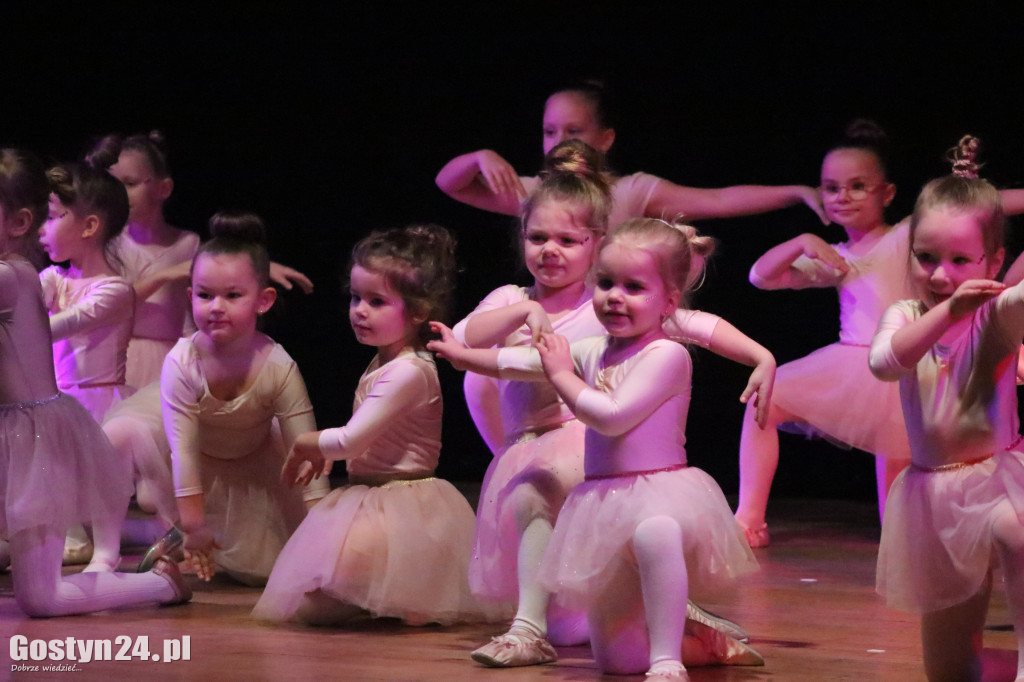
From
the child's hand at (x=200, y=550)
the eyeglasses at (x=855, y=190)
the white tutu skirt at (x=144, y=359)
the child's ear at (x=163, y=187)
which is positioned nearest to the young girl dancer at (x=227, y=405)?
the child's hand at (x=200, y=550)

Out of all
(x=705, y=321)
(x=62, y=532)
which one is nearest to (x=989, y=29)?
(x=705, y=321)

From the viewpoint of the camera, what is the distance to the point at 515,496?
2.45 m

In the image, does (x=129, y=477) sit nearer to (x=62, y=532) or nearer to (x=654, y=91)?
(x=62, y=532)

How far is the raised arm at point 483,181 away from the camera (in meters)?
3.09

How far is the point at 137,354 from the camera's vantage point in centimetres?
389

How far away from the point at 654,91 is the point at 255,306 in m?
1.91

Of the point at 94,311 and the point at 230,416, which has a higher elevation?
the point at 94,311

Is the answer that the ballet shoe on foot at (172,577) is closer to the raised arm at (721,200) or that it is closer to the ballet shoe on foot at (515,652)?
the ballet shoe on foot at (515,652)

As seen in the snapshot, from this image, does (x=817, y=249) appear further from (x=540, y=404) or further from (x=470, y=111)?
(x=470, y=111)

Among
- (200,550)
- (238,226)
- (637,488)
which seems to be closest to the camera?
(637,488)

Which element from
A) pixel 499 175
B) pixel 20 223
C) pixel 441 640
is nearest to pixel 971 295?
pixel 441 640

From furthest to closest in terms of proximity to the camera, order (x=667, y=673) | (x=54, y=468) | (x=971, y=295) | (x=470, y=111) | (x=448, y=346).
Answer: (x=470, y=111) → (x=54, y=468) → (x=448, y=346) → (x=667, y=673) → (x=971, y=295)

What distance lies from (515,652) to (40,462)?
3.45 feet

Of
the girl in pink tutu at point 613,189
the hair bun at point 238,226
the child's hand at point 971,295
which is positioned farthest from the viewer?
the girl in pink tutu at point 613,189
